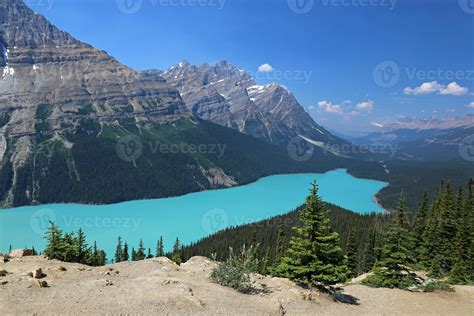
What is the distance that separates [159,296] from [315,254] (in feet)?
36.2

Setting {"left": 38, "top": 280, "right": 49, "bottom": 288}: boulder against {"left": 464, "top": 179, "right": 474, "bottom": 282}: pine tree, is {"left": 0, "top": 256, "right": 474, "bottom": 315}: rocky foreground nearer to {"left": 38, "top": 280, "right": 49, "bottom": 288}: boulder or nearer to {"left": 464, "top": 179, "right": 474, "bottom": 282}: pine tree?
{"left": 38, "top": 280, "right": 49, "bottom": 288}: boulder

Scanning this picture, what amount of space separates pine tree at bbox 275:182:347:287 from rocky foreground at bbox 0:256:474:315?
1.02 m

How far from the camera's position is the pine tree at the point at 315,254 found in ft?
76.7

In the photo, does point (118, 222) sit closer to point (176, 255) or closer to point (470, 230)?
point (176, 255)

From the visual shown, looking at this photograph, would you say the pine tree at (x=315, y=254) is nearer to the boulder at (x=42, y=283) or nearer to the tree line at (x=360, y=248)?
A: the tree line at (x=360, y=248)

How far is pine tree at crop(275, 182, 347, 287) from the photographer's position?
23.4 m

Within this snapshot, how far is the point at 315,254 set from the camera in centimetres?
2378

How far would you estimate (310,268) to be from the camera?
23.4 meters

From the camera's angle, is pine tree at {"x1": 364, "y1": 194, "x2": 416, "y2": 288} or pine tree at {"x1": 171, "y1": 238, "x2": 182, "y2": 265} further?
pine tree at {"x1": 171, "y1": 238, "x2": 182, "y2": 265}

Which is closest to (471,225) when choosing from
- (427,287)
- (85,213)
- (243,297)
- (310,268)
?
(427,287)

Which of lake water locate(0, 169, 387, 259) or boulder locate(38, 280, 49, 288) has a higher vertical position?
boulder locate(38, 280, 49, 288)

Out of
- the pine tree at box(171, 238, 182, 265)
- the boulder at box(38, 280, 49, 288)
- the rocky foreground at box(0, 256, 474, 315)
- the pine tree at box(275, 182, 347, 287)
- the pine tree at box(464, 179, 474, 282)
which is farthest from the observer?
the pine tree at box(171, 238, 182, 265)

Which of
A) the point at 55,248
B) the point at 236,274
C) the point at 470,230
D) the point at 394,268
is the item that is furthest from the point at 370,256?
the point at 55,248

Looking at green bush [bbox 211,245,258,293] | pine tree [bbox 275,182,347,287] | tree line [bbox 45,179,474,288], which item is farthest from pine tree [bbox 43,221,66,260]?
pine tree [bbox 275,182,347,287]
